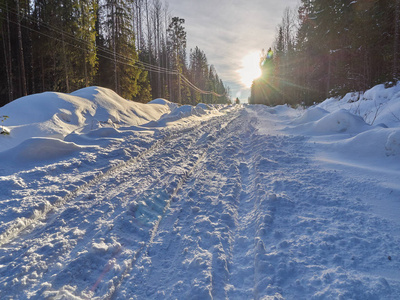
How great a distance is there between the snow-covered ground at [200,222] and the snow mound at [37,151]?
0.02 meters

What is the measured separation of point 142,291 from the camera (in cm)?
162

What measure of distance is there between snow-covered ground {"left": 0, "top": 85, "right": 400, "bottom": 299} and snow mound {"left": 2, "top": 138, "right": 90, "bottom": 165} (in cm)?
2

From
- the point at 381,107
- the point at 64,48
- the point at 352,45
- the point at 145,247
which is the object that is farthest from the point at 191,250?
the point at 64,48

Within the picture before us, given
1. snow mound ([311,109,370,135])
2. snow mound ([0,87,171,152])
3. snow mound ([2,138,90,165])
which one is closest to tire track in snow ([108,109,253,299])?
snow mound ([2,138,90,165])

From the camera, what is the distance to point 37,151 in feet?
14.6

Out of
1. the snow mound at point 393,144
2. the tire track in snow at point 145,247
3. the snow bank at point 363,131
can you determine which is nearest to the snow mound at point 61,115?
the tire track in snow at point 145,247

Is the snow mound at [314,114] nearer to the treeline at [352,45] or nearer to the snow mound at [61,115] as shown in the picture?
the treeline at [352,45]

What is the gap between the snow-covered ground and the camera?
1656 millimetres

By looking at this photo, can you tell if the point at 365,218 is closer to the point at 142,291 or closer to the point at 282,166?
the point at 282,166

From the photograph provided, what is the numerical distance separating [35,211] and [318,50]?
85.3ft

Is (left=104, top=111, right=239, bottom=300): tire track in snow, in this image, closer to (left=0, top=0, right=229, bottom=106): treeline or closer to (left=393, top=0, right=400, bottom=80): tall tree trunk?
(left=393, top=0, right=400, bottom=80): tall tree trunk

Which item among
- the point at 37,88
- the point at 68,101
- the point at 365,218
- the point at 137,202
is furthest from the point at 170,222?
the point at 37,88

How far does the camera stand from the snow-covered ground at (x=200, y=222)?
1656 mm

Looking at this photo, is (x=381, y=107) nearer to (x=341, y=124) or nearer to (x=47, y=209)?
(x=341, y=124)
